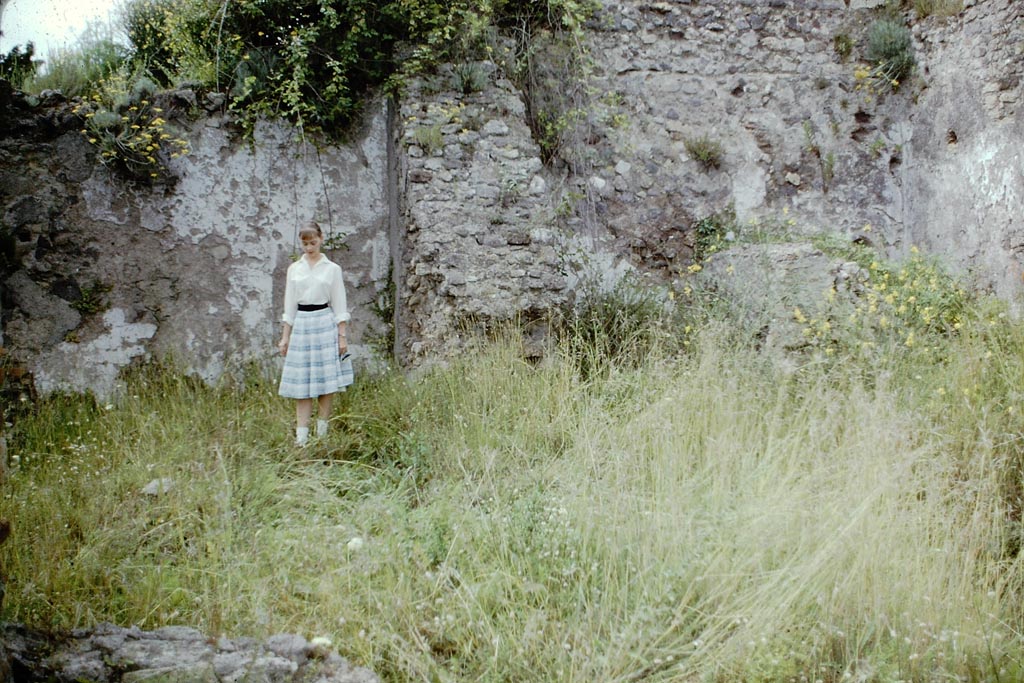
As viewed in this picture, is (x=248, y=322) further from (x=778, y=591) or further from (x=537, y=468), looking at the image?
(x=778, y=591)

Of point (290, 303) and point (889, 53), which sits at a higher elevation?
point (889, 53)

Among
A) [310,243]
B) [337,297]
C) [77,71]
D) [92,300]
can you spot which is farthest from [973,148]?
[77,71]

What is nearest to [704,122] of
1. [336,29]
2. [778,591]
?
[336,29]

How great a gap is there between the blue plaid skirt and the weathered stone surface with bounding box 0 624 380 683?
2.56 meters

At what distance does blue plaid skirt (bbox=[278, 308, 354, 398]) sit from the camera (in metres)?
5.38

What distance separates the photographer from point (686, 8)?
26.7ft

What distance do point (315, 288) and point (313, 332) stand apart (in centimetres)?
32

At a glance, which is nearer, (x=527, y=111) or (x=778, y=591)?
(x=778, y=591)

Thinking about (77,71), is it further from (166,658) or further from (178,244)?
(166,658)

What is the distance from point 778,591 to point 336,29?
6.09m

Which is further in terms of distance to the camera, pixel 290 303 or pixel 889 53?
pixel 889 53

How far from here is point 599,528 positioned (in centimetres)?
346

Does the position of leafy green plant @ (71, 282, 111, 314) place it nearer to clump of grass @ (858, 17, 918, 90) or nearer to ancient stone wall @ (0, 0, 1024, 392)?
ancient stone wall @ (0, 0, 1024, 392)

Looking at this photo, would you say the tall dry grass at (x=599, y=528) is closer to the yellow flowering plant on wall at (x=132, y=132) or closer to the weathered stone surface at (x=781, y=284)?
the weathered stone surface at (x=781, y=284)
